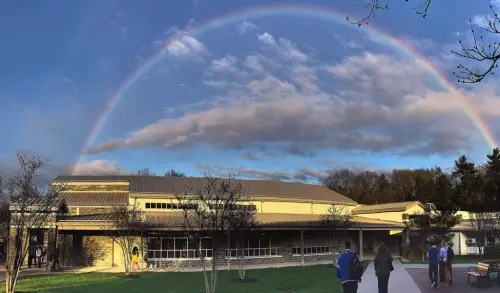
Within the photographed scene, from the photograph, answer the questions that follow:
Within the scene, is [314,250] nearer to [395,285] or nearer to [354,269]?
[395,285]

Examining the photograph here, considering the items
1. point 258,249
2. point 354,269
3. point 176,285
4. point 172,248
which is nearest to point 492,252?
point 258,249

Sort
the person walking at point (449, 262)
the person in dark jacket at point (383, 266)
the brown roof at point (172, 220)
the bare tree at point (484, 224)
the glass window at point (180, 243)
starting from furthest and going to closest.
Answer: the bare tree at point (484, 224) → the glass window at point (180, 243) → the brown roof at point (172, 220) → the person walking at point (449, 262) → the person in dark jacket at point (383, 266)

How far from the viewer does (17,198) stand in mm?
19391

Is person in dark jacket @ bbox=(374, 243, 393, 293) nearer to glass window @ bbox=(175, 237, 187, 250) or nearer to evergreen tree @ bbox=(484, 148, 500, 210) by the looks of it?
glass window @ bbox=(175, 237, 187, 250)

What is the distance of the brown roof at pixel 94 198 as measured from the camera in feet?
142

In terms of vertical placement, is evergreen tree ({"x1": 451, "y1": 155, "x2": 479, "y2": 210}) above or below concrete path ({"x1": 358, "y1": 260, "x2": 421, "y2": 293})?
above

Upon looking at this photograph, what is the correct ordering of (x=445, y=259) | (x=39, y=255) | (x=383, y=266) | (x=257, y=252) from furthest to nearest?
1. (x=257, y=252)
2. (x=39, y=255)
3. (x=445, y=259)
4. (x=383, y=266)

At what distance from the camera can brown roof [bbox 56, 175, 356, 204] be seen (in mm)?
45522

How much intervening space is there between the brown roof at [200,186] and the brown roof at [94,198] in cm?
128

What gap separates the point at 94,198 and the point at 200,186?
9515 millimetres

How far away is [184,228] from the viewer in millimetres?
32906

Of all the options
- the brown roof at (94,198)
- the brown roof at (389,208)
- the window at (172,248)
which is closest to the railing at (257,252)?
the window at (172,248)

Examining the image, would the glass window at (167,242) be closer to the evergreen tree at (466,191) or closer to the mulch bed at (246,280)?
the mulch bed at (246,280)

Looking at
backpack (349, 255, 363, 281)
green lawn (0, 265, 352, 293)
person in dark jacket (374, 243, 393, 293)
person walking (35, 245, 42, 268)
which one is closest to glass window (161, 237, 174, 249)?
person walking (35, 245, 42, 268)
